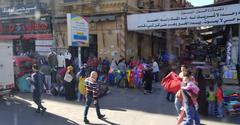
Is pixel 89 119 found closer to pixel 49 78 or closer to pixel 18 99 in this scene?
pixel 18 99

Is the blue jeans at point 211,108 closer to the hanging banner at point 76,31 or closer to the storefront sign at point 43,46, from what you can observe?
the hanging banner at point 76,31

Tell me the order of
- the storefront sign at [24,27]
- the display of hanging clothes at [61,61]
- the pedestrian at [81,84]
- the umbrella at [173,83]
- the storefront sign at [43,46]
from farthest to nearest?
the storefront sign at [24,27] < the storefront sign at [43,46] < the display of hanging clothes at [61,61] < the pedestrian at [81,84] < the umbrella at [173,83]

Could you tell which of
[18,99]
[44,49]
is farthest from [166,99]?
[44,49]

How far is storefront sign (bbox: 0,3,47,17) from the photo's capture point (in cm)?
2367

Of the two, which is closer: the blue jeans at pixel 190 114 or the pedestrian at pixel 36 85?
the blue jeans at pixel 190 114

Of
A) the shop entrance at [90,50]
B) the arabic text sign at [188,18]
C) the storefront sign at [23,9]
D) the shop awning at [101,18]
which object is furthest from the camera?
the storefront sign at [23,9]

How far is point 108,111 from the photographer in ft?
34.9

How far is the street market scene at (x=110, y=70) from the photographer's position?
369 inches

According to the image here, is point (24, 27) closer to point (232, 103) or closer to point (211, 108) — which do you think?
point (211, 108)

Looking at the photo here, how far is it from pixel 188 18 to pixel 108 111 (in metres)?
9.11

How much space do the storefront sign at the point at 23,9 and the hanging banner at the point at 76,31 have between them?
10358mm

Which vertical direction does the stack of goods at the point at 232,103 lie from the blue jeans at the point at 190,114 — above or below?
below

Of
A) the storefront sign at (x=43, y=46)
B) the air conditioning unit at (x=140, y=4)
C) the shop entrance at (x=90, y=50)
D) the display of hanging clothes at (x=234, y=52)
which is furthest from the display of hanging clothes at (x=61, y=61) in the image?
the display of hanging clothes at (x=234, y=52)

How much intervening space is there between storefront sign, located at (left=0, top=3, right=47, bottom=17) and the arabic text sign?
26.6 ft
